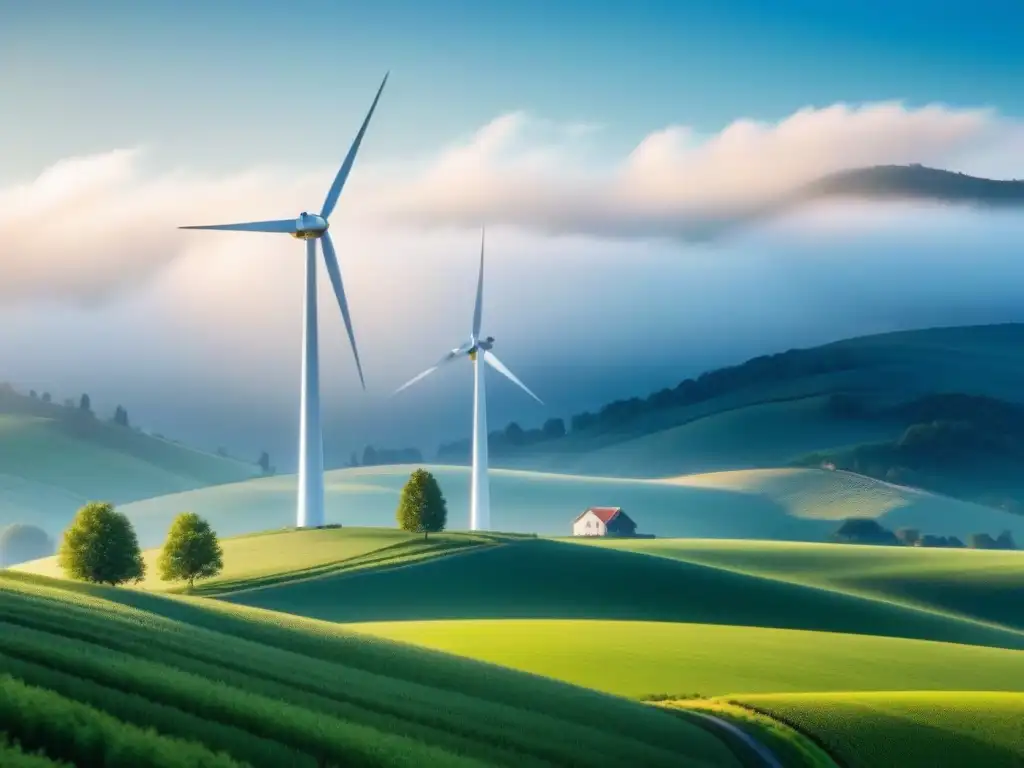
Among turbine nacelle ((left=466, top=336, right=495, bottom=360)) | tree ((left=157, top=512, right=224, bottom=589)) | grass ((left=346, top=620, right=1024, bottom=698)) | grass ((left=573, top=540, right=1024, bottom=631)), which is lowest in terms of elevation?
grass ((left=573, top=540, right=1024, bottom=631))

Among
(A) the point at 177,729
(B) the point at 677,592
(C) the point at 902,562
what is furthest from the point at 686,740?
(C) the point at 902,562

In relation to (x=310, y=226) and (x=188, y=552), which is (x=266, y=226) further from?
(x=188, y=552)

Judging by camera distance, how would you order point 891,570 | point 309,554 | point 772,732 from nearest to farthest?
point 772,732, point 309,554, point 891,570

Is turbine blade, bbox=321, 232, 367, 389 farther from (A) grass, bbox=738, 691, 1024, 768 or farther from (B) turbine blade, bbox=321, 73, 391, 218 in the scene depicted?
(A) grass, bbox=738, 691, 1024, 768


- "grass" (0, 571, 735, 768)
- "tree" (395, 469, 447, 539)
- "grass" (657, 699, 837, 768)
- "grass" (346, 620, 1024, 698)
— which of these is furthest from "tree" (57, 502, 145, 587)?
"grass" (657, 699, 837, 768)

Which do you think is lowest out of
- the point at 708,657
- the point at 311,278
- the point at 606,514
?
Answer: the point at 708,657

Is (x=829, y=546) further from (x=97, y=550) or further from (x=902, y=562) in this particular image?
(x=97, y=550)

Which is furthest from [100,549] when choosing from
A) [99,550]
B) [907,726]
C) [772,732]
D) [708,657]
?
[907,726]
